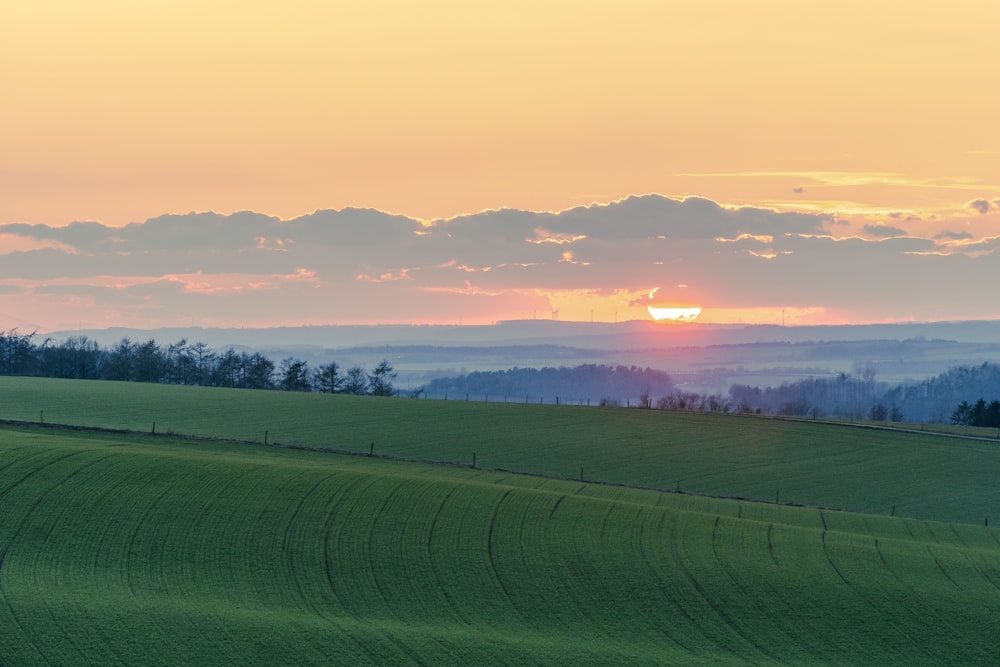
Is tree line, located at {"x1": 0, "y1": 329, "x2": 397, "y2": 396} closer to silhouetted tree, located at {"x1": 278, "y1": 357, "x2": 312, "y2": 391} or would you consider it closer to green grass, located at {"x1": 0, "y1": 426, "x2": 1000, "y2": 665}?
silhouetted tree, located at {"x1": 278, "y1": 357, "x2": 312, "y2": 391}

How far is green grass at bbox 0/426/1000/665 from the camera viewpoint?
110 feet

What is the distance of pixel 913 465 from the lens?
8056 cm

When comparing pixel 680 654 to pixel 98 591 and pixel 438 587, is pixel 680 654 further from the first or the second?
pixel 98 591

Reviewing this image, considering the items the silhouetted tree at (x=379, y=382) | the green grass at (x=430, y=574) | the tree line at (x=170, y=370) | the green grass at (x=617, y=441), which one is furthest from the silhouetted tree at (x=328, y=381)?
the green grass at (x=430, y=574)

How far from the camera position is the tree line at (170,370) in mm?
154500

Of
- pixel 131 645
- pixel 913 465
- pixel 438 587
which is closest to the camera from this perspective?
pixel 131 645

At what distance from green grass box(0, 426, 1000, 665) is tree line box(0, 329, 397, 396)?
9825 centimetres

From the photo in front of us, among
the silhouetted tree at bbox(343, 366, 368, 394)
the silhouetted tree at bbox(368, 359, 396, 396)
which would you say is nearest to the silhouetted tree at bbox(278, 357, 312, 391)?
the silhouetted tree at bbox(343, 366, 368, 394)

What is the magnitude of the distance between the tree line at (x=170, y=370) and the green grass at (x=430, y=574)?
322 feet

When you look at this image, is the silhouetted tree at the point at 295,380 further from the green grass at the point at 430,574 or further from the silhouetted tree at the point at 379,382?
the green grass at the point at 430,574

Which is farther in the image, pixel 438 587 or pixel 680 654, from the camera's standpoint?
pixel 438 587

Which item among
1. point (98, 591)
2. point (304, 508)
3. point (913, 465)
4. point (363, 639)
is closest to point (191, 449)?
point (304, 508)

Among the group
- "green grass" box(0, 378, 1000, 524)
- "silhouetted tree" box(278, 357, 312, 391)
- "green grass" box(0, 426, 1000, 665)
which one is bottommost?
"green grass" box(0, 426, 1000, 665)

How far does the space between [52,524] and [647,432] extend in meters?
55.9
